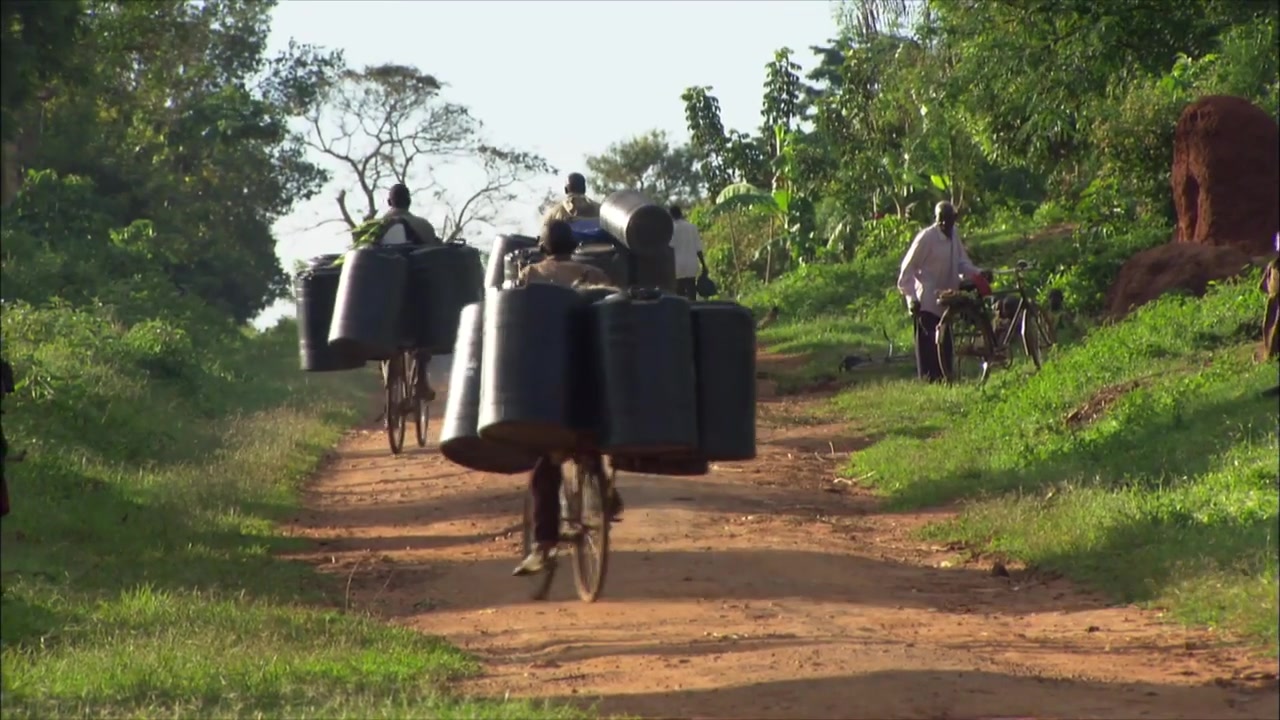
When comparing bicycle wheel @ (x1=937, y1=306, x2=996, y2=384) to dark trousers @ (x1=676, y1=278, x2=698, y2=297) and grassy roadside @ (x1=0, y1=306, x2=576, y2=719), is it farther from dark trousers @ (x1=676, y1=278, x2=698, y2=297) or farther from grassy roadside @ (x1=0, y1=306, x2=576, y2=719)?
grassy roadside @ (x1=0, y1=306, x2=576, y2=719)

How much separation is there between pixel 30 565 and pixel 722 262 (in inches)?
1120

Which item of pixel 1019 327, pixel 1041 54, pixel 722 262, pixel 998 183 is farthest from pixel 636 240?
pixel 722 262

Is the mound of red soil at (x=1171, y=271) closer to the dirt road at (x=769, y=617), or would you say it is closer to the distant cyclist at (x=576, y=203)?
the dirt road at (x=769, y=617)

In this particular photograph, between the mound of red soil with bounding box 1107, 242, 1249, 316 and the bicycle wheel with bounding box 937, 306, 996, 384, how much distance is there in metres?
1.61

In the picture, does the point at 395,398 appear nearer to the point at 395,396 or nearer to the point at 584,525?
the point at 395,396

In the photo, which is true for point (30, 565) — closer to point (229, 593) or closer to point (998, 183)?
point (229, 593)

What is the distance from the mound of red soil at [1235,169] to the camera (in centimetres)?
1775

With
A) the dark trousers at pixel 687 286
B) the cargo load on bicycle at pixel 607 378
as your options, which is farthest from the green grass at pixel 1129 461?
the cargo load on bicycle at pixel 607 378

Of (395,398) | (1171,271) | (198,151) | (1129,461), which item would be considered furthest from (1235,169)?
(198,151)

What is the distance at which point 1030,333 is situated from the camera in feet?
56.1

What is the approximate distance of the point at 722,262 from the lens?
1533 inches

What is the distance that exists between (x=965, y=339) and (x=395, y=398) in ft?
18.2

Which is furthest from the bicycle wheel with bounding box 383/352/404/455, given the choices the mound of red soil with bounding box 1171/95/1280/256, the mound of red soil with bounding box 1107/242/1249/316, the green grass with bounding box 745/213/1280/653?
the mound of red soil with bounding box 1171/95/1280/256

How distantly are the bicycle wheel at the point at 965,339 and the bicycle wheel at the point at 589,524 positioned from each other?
816cm
